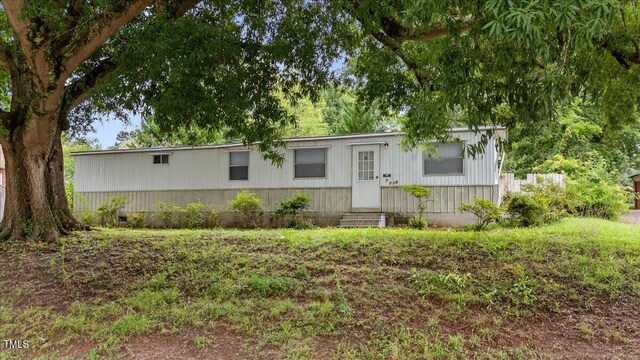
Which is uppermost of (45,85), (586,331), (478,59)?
(45,85)

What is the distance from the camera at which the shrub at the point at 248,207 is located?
11.9m

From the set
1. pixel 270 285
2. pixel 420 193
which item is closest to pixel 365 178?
pixel 420 193

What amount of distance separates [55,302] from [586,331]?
18.1 ft

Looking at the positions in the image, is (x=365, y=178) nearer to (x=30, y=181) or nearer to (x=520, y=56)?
(x=30, y=181)

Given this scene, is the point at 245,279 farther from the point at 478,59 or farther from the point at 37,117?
the point at 37,117

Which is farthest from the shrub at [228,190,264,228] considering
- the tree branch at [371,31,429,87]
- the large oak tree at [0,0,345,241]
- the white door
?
the tree branch at [371,31,429,87]

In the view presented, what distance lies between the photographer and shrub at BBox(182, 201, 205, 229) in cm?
1255

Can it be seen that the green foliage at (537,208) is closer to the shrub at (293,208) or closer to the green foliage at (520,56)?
the green foliage at (520,56)

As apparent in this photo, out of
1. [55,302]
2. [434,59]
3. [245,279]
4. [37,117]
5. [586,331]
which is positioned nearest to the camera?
[586,331]

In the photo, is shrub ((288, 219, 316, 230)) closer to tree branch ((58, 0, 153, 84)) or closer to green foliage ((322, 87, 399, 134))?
green foliage ((322, 87, 399, 134))

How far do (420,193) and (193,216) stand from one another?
6717mm

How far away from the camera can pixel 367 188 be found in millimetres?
12211

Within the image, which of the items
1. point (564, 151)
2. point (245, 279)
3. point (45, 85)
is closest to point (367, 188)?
point (245, 279)

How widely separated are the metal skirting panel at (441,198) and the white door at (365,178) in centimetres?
29
